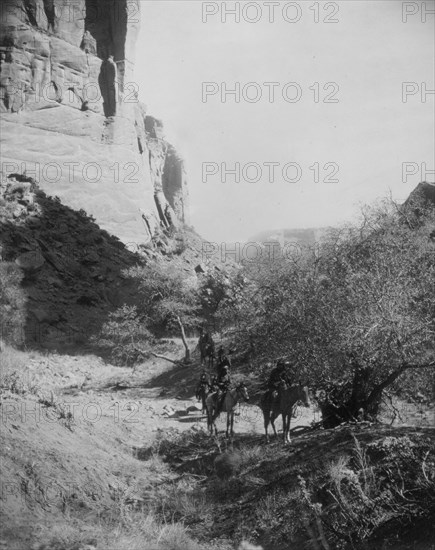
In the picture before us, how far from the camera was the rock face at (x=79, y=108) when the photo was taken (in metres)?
47.4

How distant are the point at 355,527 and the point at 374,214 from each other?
19.6 metres

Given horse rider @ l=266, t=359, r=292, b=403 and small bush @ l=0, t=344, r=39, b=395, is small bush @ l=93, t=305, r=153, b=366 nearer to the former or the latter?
small bush @ l=0, t=344, r=39, b=395

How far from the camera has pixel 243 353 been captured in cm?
2264

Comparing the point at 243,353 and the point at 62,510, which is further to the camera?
the point at 243,353

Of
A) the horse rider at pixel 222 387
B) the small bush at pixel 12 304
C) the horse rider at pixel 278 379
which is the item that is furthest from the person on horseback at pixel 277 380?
the small bush at pixel 12 304

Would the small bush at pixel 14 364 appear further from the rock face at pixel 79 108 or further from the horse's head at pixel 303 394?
the rock face at pixel 79 108

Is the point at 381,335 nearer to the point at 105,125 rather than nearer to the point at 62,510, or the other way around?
the point at 62,510

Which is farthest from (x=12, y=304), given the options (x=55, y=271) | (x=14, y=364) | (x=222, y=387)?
(x=222, y=387)

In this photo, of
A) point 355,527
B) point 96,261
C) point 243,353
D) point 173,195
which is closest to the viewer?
point 355,527

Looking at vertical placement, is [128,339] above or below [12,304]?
below

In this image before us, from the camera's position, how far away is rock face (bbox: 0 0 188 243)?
47.4 m

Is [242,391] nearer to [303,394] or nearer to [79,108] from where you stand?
[303,394]

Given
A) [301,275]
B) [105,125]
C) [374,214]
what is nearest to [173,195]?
[105,125]

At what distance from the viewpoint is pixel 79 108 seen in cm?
5178
